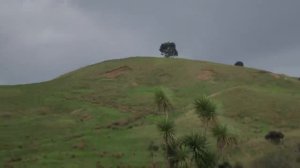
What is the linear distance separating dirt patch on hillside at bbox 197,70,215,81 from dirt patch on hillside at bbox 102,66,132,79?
1294cm

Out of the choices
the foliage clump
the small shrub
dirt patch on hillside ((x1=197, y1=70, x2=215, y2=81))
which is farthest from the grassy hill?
the foliage clump

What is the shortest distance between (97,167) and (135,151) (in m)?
6.24

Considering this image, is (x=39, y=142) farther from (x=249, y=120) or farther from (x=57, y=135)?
(x=249, y=120)

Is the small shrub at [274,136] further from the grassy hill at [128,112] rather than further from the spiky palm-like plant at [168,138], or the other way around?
the spiky palm-like plant at [168,138]

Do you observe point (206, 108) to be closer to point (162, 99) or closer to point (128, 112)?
point (162, 99)

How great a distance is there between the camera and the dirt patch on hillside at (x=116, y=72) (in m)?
99.3

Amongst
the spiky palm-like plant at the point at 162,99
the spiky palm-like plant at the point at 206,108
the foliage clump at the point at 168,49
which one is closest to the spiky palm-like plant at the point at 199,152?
the spiky palm-like plant at the point at 206,108

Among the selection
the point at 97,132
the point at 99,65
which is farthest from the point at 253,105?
the point at 99,65

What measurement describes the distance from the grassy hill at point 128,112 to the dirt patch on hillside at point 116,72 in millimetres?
168

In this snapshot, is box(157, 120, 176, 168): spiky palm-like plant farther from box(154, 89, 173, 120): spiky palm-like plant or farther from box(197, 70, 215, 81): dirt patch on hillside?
box(197, 70, 215, 81): dirt patch on hillside

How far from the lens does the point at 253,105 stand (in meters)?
69.8

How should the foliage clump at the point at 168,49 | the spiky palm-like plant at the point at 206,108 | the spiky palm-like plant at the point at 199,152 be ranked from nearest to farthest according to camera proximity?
the spiky palm-like plant at the point at 199,152
the spiky palm-like plant at the point at 206,108
the foliage clump at the point at 168,49

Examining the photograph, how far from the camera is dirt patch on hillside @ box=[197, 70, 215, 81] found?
93.5 meters

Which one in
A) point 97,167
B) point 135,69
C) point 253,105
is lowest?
point 97,167
